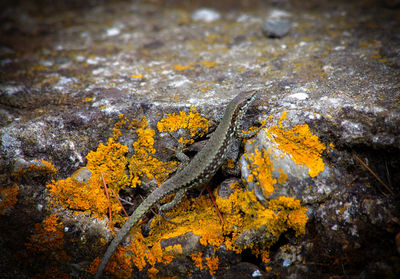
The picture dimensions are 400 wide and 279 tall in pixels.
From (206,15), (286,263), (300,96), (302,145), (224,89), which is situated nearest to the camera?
(286,263)

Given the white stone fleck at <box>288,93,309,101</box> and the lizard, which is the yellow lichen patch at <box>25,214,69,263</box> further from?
the white stone fleck at <box>288,93,309,101</box>

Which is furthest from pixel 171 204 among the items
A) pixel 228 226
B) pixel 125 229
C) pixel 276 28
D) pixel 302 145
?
pixel 276 28

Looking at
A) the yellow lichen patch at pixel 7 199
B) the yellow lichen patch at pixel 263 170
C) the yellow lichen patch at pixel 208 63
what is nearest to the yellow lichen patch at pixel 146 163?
the yellow lichen patch at pixel 263 170

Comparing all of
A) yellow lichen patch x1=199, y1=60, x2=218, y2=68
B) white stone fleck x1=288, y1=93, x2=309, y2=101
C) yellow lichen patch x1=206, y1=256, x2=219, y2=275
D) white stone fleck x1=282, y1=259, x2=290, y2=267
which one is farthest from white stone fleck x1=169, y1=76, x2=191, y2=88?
white stone fleck x1=282, y1=259, x2=290, y2=267

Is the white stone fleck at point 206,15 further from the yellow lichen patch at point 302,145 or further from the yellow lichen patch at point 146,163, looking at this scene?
the yellow lichen patch at point 302,145

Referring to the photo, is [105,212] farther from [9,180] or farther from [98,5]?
[98,5]

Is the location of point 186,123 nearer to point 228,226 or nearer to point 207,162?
point 207,162
